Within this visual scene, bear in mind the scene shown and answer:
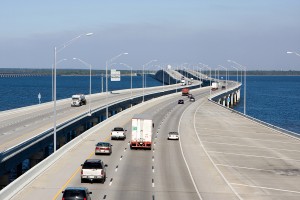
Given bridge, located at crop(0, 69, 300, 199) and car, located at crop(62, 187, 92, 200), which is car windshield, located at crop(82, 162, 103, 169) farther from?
car, located at crop(62, 187, 92, 200)

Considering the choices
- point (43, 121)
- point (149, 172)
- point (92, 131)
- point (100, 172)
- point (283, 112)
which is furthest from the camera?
point (283, 112)

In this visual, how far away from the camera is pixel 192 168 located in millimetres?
41969

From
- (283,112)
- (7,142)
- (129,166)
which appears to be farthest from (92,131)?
(283,112)

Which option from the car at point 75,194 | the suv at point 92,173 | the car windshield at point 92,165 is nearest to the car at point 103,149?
the car windshield at point 92,165

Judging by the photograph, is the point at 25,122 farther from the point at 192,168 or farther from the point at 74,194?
the point at 74,194

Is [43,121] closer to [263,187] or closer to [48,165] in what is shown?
[48,165]

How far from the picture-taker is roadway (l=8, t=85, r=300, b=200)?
3262cm

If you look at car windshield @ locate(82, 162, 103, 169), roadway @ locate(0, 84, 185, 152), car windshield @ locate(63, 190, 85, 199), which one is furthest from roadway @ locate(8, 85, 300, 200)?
roadway @ locate(0, 84, 185, 152)

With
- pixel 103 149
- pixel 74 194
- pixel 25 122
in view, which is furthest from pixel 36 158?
pixel 74 194

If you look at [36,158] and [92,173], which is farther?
[36,158]

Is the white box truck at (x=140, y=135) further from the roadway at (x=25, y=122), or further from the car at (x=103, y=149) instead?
the roadway at (x=25, y=122)

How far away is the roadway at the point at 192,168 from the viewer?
3262cm

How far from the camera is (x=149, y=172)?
39500 mm

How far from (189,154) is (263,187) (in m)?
14.7
